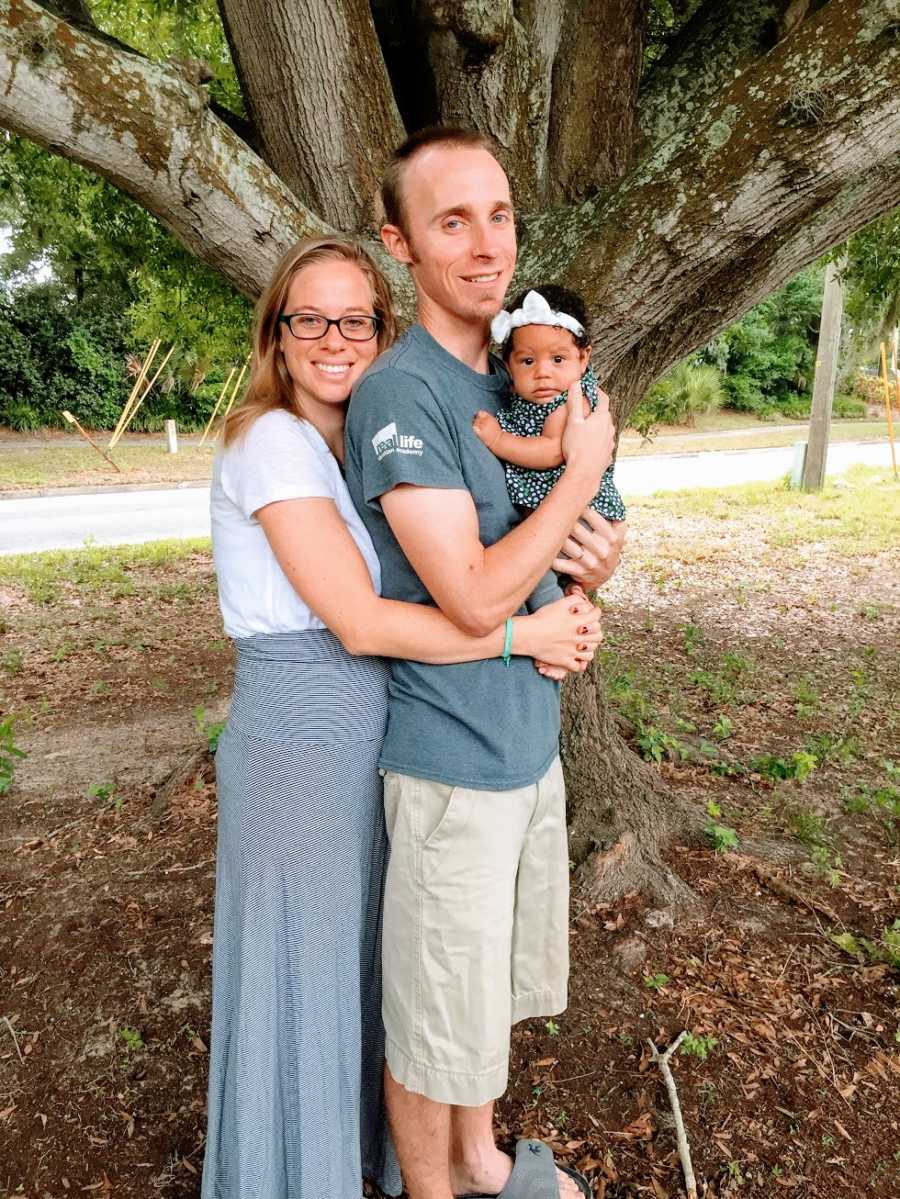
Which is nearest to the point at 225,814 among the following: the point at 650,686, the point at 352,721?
the point at 352,721

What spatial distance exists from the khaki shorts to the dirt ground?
2.73ft

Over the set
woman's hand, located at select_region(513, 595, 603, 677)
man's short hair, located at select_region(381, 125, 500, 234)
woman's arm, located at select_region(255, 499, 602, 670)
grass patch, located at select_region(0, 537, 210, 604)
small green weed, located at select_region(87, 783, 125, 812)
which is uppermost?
man's short hair, located at select_region(381, 125, 500, 234)

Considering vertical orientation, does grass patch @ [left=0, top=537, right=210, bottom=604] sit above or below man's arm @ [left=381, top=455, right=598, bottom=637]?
below

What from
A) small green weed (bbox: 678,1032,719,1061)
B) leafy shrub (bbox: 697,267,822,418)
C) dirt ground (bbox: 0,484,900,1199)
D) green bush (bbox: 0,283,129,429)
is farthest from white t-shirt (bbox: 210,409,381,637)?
leafy shrub (bbox: 697,267,822,418)

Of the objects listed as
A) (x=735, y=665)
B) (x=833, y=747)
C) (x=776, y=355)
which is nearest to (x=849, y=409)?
(x=776, y=355)

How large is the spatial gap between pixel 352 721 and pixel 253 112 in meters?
2.53

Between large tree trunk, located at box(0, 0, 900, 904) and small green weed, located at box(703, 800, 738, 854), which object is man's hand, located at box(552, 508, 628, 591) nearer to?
large tree trunk, located at box(0, 0, 900, 904)

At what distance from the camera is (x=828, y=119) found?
2396mm

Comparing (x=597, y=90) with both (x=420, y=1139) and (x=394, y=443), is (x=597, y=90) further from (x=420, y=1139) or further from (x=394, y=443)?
(x=420, y=1139)

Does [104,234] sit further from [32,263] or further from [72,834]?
[32,263]

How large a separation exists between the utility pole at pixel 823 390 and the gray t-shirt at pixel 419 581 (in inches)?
521

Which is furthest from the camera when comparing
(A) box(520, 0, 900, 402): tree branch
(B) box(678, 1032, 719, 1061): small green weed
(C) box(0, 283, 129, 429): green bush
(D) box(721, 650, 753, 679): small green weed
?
(C) box(0, 283, 129, 429): green bush

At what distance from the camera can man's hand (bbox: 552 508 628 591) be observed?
208cm

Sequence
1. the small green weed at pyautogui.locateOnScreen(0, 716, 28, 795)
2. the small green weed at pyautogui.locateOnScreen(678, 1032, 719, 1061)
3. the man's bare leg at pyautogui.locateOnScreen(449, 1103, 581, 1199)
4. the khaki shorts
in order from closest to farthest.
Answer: the khaki shorts
the man's bare leg at pyautogui.locateOnScreen(449, 1103, 581, 1199)
the small green weed at pyautogui.locateOnScreen(678, 1032, 719, 1061)
the small green weed at pyautogui.locateOnScreen(0, 716, 28, 795)
